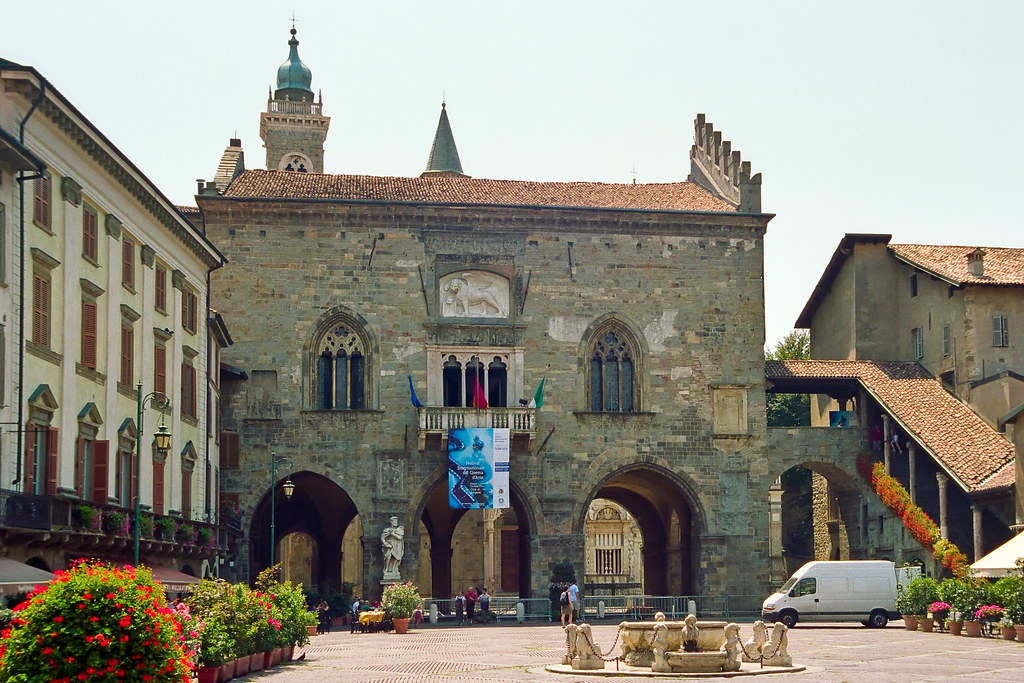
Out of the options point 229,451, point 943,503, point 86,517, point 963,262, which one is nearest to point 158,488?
point 86,517

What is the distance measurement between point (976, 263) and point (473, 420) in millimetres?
19235

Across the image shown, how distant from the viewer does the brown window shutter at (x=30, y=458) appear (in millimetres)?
29281

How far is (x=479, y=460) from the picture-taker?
51.2 m

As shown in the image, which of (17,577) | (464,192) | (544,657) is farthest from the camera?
(464,192)

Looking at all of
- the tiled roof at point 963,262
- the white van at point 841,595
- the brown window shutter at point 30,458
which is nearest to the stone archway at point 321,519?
the white van at point 841,595

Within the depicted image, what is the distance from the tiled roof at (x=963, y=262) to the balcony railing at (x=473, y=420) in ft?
53.0

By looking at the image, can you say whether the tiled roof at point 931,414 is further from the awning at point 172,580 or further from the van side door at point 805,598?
the awning at point 172,580

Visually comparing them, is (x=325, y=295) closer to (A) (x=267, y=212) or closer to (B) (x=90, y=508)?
A: (A) (x=267, y=212)

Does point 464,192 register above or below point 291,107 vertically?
below

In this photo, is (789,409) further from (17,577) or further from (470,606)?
(17,577)

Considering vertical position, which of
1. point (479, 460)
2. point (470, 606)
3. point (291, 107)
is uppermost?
point (291, 107)

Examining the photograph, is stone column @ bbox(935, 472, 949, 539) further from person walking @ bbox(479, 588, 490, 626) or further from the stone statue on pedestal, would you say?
the stone statue on pedestal

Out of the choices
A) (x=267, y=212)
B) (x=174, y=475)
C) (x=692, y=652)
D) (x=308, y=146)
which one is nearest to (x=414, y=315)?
(x=267, y=212)

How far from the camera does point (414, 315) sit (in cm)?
5250
